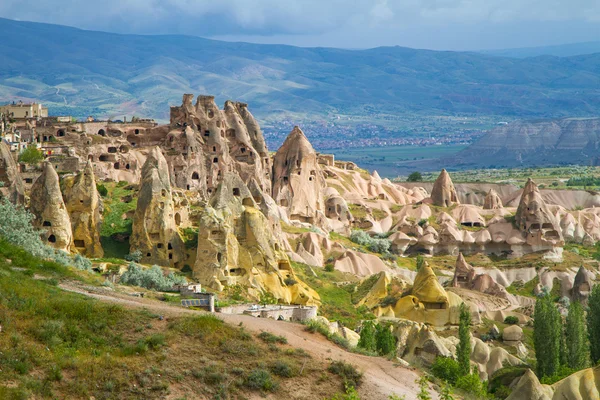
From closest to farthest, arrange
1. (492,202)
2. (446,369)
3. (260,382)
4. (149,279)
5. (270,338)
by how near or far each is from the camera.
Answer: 1. (260,382)
2. (270,338)
3. (446,369)
4. (149,279)
5. (492,202)

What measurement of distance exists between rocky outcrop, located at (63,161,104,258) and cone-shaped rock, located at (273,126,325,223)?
3000 centimetres

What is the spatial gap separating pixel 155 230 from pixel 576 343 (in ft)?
65.2

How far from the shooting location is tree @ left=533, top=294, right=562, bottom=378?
55719mm

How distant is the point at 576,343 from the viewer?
5756cm

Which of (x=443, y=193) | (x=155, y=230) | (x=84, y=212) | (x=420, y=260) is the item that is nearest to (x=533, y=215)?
(x=443, y=193)

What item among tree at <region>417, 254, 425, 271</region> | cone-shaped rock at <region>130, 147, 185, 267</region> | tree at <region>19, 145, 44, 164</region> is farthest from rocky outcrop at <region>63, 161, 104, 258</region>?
tree at <region>417, 254, 425, 271</region>

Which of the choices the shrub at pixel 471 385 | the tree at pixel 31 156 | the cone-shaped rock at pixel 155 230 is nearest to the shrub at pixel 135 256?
the cone-shaped rock at pixel 155 230

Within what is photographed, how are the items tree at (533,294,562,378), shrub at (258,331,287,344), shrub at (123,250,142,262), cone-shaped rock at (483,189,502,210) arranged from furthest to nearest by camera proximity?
cone-shaped rock at (483,189,502,210), shrub at (123,250,142,262), tree at (533,294,562,378), shrub at (258,331,287,344)

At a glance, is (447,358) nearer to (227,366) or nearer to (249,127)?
(227,366)

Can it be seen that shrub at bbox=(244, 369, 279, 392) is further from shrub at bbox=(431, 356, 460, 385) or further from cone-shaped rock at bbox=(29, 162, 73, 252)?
cone-shaped rock at bbox=(29, 162, 73, 252)

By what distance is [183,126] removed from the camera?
8312 centimetres

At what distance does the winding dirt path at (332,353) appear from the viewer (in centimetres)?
3418

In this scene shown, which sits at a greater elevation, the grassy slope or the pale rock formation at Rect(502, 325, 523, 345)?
the grassy slope

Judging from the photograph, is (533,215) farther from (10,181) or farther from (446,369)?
(446,369)
